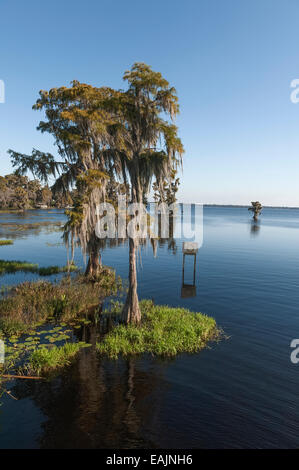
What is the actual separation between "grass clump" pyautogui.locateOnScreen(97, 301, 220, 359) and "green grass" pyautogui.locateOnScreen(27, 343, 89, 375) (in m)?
1.69

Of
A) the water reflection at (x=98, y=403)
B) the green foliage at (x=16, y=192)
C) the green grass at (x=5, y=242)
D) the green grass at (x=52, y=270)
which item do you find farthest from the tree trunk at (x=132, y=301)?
the green foliage at (x=16, y=192)

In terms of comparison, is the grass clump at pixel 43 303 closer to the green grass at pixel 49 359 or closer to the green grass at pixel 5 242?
the green grass at pixel 49 359

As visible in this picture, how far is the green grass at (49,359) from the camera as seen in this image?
1169 centimetres

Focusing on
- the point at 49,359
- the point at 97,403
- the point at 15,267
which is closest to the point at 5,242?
the point at 15,267

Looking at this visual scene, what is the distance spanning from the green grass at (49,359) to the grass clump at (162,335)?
169 cm

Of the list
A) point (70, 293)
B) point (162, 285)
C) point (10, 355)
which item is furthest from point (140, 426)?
point (162, 285)

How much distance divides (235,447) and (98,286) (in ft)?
56.5

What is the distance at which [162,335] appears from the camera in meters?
14.9

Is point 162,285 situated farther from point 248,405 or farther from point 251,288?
point 248,405

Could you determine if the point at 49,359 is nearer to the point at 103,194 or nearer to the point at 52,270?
the point at 103,194

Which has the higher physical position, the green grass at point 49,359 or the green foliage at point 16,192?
the green foliage at point 16,192

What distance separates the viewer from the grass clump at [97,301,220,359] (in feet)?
45.0

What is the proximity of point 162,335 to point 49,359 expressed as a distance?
6.13 m

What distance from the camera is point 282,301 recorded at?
76.4 feet
